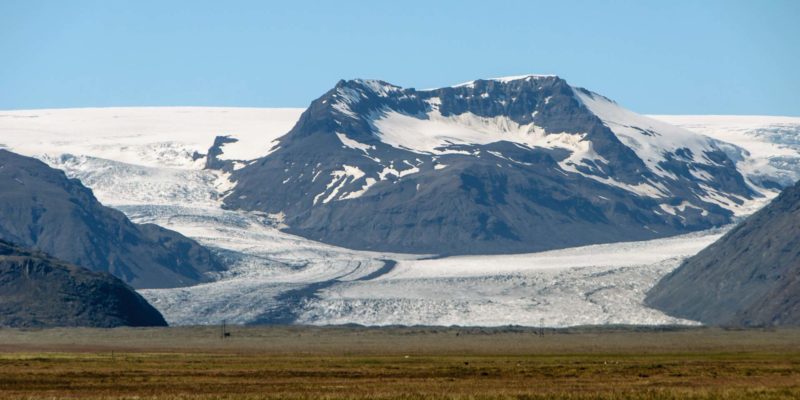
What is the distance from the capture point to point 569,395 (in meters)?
64.8

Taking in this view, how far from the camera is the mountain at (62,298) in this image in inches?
5861

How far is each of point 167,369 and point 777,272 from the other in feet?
341

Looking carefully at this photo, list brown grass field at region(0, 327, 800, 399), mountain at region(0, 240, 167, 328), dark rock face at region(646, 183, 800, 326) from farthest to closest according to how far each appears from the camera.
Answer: dark rock face at region(646, 183, 800, 326), mountain at region(0, 240, 167, 328), brown grass field at region(0, 327, 800, 399)

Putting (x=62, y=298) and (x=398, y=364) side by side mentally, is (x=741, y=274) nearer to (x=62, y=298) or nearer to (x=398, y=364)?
(x=62, y=298)

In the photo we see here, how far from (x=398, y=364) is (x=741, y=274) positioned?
3758 inches

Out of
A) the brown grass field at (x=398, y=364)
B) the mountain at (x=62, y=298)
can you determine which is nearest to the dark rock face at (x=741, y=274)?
the brown grass field at (x=398, y=364)

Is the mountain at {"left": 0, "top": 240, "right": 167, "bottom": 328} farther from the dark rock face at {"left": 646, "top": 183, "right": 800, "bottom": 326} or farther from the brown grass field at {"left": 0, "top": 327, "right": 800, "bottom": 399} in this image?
the dark rock face at {"left": 646, "top": 183, "right": 800, "bottom": 326}

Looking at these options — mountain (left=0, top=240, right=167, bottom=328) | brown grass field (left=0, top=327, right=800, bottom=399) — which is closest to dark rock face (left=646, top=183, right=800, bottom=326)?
brown grass field (left=0, top=327, right=800, bottom=399)

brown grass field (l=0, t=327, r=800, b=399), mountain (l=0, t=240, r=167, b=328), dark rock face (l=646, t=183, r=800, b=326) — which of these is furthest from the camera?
dark rock face (l=646, t=183, r=800, b=326)

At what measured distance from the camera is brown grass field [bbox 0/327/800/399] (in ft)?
223

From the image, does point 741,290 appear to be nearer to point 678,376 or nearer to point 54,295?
point 54,295

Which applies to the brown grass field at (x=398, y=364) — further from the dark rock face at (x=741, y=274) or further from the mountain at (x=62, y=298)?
the dark rock face at (x=741, y=274)

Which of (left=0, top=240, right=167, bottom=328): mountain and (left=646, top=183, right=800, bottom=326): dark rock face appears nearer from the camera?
(left=0, top=240, right=167, bottom=328): mountain

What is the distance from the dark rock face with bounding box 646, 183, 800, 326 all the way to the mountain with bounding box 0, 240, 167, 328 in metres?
57.3
